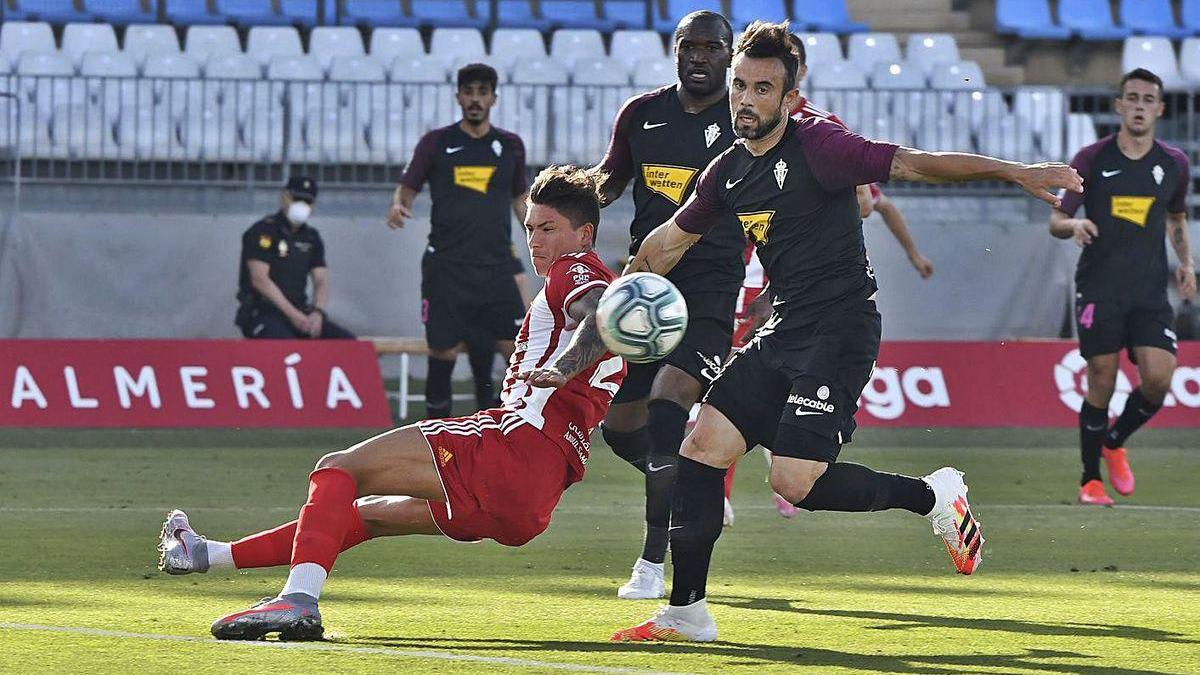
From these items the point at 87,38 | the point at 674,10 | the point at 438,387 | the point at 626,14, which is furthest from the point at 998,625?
the point at 674,10

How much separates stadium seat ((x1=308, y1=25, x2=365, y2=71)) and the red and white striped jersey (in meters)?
16.1

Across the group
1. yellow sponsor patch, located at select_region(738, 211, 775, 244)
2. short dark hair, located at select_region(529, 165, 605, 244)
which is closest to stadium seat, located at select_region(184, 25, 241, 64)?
short dark hair, located at select_region(529, 165, 605, 244)

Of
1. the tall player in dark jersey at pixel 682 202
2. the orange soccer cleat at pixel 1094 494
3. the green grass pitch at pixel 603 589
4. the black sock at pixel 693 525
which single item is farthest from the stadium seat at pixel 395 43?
the black sock at pixel 693 525

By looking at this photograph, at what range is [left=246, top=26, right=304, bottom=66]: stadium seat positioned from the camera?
22.0m

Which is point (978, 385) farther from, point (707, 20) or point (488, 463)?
point (488, 463)

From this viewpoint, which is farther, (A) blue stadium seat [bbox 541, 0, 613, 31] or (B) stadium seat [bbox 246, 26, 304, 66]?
(A) blue stadium seat [bbox 541, 0, 613, 31]

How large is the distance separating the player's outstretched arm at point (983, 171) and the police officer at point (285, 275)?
11661mm

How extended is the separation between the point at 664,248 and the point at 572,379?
76 centimetres

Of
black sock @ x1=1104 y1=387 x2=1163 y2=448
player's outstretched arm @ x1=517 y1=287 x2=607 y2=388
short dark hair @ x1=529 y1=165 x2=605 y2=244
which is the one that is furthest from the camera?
black sock @ x1=1104 y1=387 x2=1163 y2=448

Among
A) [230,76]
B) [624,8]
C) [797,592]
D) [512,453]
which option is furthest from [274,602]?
[624,8]

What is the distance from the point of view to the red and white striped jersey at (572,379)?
6.32 meters

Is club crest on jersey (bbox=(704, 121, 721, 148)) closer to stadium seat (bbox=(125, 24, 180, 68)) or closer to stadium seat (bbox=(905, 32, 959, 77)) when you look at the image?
stadium seat (bbox=(125, 24, 180, 68))

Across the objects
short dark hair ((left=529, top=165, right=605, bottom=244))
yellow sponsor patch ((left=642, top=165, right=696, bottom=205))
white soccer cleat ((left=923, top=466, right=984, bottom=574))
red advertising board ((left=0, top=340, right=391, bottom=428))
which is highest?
short dark hair ((left=529, top=165, right=605, bottom=244))

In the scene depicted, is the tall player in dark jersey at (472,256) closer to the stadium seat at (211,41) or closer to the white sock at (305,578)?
the white sock at (305,578)
